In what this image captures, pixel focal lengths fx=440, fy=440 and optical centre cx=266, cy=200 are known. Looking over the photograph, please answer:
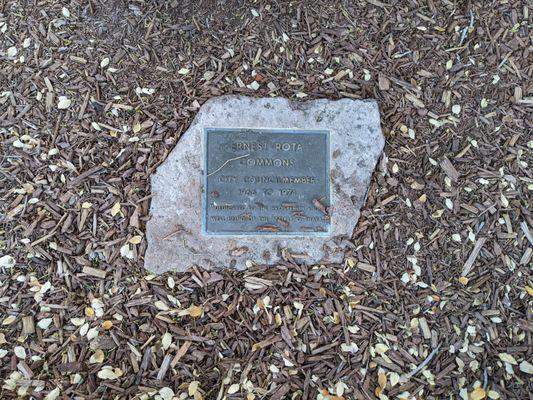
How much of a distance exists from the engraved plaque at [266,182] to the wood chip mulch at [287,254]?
0.22 metres

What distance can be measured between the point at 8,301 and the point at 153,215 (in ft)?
2.80

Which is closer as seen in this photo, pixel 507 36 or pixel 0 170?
pixel 0 170

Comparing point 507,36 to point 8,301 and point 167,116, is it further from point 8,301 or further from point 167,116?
point 8,301

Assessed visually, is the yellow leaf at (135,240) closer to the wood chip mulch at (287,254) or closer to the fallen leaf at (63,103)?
the wood chip mulch at (287,254)

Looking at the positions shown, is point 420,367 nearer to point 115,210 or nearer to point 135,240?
point 135,240

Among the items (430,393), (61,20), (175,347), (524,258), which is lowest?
(430,393)

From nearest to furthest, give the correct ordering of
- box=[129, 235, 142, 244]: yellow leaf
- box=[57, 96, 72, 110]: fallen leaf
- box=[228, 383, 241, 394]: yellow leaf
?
box=[228, 383, 241, 394]: yellow leaf
box=[129, 235, 142, 244]: yellow leaf
box=[57, 96, 72, 110]: fallen leaf

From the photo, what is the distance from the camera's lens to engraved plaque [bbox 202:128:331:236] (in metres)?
2.40

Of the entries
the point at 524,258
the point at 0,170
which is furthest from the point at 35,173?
the point at 524,258

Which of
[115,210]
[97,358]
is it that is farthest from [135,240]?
[97,358]

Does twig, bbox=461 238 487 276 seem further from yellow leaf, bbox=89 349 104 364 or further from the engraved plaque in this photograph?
yellow leaf, bbox=89 349 104 364

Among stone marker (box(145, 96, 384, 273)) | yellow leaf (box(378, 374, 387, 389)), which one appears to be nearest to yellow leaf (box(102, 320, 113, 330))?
stone marker (box(145, 96, 384, 273))

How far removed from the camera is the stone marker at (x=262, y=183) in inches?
93.6

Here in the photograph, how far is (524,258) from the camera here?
2.47 meters
